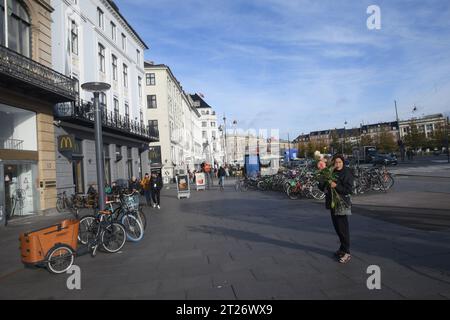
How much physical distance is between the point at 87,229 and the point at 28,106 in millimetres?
10025

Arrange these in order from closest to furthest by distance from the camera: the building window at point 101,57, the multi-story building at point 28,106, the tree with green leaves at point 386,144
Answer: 1. the multi-story building at point 28,106
2. the building window at point 101,57
3. the tree with green leaves at point 386,144

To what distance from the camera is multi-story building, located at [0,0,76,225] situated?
1522 cm

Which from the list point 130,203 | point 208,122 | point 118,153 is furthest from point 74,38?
point 208,122

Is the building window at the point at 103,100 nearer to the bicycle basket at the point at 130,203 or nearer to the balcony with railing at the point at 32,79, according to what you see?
A: the balcony with railing at the point at 32,79

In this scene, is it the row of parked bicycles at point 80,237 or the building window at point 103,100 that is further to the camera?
the building window at point 103,100

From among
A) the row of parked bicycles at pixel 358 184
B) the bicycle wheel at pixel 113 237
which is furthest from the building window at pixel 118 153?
the bicycle wheel at pixel 113 237

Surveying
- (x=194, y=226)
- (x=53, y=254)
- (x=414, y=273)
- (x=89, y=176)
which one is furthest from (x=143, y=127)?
(x=414, y=273)

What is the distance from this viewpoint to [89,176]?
80.4 feet

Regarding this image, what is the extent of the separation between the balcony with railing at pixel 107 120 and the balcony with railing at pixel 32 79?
1.66 meters

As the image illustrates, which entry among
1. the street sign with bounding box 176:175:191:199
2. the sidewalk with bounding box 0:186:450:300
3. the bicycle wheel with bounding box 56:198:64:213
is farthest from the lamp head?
the street sign with bounding box 176:175:191:199

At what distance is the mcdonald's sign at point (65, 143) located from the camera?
1983 cm

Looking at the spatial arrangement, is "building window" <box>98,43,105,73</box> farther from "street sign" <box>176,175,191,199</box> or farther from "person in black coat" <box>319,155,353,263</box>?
"person in black coat" <box>319,155,353,263</box>
